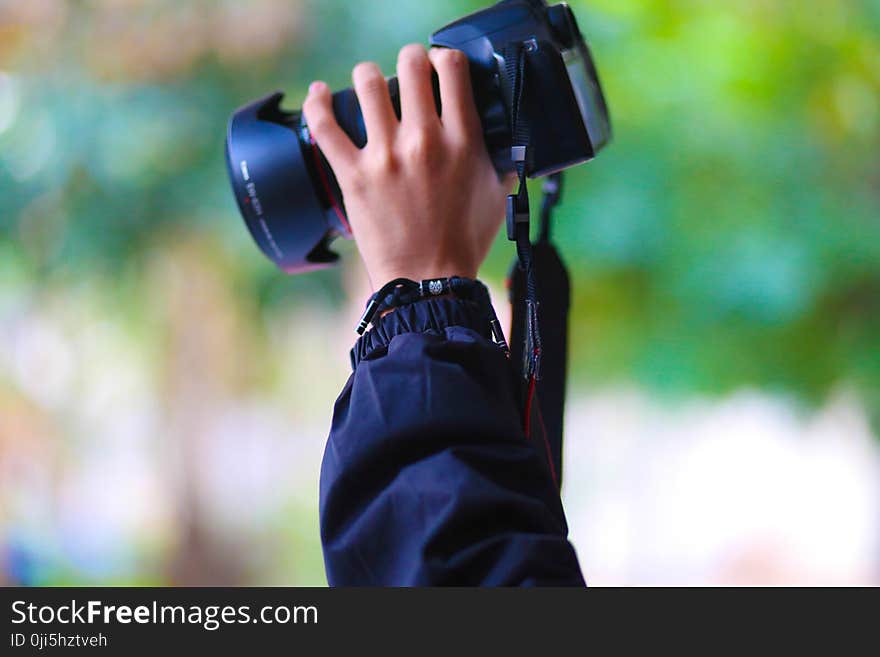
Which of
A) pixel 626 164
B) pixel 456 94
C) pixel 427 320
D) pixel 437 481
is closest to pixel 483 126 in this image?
pixel 456 94

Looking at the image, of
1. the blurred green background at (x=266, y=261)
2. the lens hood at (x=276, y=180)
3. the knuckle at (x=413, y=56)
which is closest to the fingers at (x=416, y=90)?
the knuckle at (x=413, y=56)

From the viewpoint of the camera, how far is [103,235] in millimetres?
1271

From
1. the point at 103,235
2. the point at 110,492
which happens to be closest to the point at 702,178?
the point at 103,235

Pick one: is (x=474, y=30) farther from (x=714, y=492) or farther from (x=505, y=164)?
(x=714, y=492)

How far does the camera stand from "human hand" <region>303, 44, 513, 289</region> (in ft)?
1.65

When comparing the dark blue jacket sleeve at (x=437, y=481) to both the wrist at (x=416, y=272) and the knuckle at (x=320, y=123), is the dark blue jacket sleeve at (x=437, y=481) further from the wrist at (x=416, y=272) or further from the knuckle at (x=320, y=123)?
the knuckle at (x=320, y=123)

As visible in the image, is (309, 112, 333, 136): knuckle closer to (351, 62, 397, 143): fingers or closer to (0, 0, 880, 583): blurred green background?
(351, 62, 397, 143): fingers

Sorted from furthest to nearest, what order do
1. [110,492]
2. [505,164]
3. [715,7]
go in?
[110,492] < [715,7] < [505,164]

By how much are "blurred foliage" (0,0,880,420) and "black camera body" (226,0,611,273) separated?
1.98 feet

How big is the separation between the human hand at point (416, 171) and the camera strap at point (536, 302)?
0.03 metres

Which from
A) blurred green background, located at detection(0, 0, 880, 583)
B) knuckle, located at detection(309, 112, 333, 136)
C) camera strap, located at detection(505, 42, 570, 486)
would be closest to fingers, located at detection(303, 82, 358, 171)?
knuckle, located at detection(309, 112, 333, 136)

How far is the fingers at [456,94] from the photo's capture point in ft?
1.74

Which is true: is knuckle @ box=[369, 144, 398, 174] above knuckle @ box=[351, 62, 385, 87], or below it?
below

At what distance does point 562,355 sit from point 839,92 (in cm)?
83
